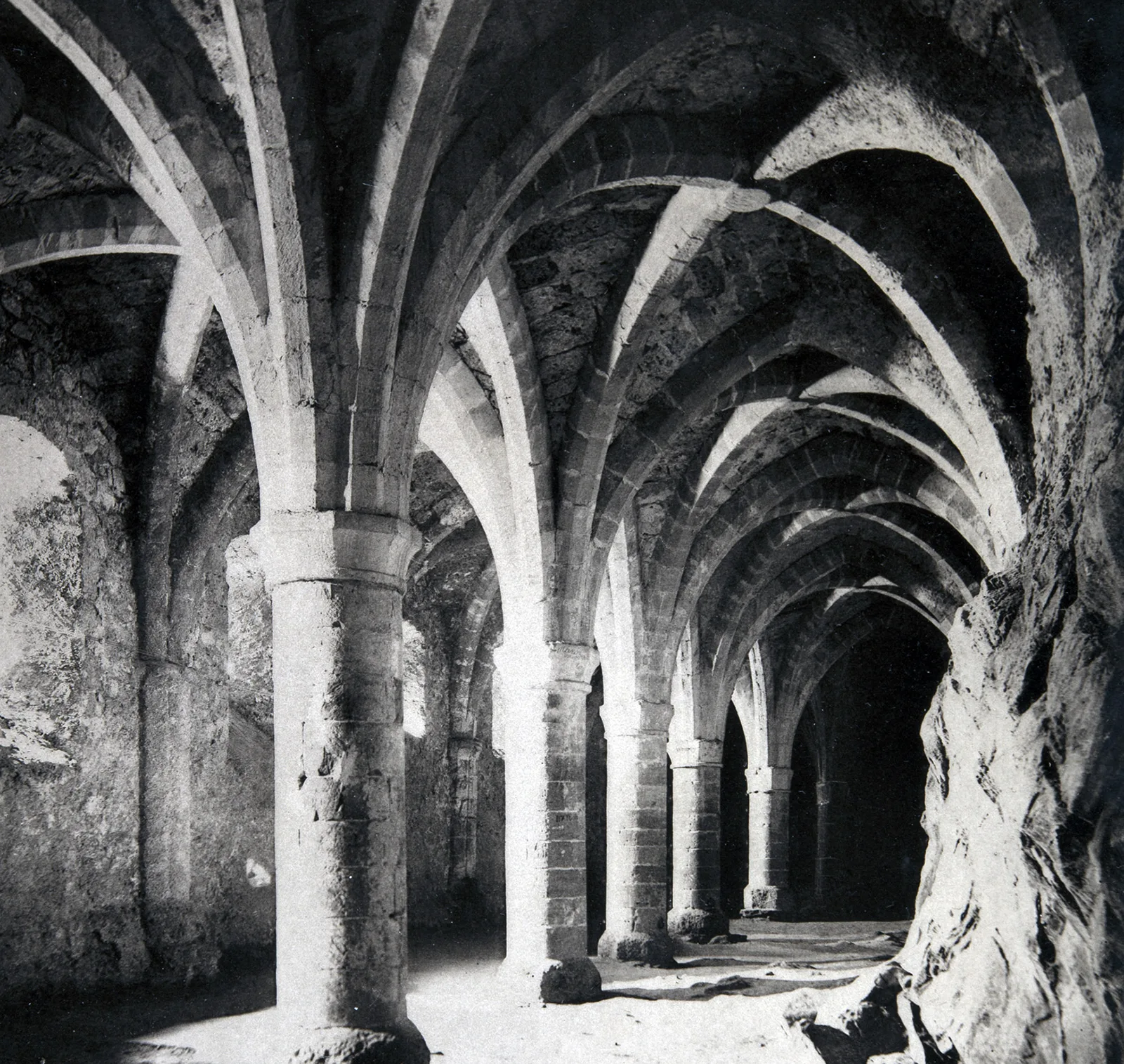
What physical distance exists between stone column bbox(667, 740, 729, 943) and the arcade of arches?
0.19 ft

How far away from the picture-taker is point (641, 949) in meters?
10.8

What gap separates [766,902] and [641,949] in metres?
7.33

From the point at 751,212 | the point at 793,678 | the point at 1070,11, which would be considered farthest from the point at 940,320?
the point at 793,678

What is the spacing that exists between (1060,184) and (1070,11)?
29.4 inches

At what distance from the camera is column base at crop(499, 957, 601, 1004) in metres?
7.99

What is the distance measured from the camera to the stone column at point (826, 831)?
20609mm

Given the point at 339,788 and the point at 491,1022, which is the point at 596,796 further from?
the point at 339,788

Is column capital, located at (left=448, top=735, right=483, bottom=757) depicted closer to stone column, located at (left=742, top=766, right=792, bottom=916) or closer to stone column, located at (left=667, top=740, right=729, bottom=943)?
stone column, located at (left=667, top=740, right=729, bottom=943)

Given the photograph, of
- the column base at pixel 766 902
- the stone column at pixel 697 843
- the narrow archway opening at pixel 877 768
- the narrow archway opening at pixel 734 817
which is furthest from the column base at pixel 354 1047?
the narrow archway opening at pixel 877 768

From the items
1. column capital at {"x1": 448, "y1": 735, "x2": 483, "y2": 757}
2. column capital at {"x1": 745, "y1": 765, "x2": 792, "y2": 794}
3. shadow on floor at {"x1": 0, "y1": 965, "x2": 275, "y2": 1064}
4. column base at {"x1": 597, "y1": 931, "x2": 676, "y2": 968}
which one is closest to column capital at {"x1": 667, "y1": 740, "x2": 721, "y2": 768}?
column capital at {"x1": 448, "y1": 735, "x2": 483, "y2": 757}

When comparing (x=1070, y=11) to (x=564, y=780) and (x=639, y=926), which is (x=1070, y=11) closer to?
(x=564, y=780)

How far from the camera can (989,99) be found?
5.62 meters

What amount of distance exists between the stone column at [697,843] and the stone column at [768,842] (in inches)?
154

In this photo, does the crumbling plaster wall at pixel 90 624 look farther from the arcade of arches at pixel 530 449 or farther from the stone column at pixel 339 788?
the stone column at pixel 339 788
